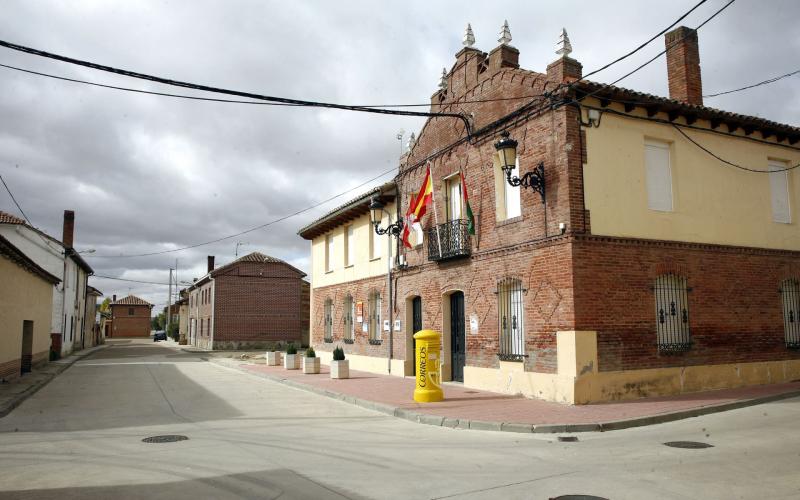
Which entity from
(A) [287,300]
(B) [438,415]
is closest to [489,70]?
(B) [438,415]

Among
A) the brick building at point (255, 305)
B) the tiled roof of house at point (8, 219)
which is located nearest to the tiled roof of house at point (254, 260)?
the brick building at point (255, 305)

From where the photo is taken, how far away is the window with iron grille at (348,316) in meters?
22.5

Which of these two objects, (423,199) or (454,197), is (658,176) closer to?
(454,197)

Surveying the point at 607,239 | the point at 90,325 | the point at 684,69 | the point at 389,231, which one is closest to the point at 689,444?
the point at 607,239

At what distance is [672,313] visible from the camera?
1291cm

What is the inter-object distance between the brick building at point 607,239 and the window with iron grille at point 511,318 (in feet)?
0.13

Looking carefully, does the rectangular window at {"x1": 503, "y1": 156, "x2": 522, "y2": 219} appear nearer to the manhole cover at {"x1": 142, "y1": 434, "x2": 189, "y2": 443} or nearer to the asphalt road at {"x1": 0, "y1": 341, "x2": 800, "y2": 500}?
the asphalt road at {"x1": 0, "y1": 341, "x2": 800, "y2": 500}

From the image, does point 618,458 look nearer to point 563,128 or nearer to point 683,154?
point 563,128

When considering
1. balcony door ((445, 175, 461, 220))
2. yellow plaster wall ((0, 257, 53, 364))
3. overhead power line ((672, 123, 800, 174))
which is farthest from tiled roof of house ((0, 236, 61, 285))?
overhead power line ((672, 123, 800, 174))

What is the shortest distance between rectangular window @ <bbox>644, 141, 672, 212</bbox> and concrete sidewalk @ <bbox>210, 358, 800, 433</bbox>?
13.9 feet

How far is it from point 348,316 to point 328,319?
7.57 ft

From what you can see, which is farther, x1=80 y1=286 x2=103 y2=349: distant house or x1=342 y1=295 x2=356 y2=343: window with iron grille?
x1=80 y1=286 x2=103 y2=349: distant house

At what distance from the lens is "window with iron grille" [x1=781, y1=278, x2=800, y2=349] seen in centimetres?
1493

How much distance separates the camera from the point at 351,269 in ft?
74.2
